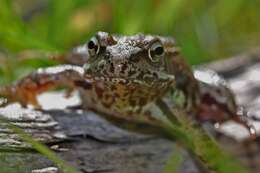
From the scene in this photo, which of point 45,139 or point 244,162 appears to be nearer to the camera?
point 45,139

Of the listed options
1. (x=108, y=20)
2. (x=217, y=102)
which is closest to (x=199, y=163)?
(x=217, y=102)

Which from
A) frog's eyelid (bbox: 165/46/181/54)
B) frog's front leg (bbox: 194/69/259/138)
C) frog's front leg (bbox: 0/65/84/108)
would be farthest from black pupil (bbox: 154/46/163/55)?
frog's front leg (bbox: 194/69/259/138)

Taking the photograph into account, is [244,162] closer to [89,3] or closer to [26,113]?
[26,113]

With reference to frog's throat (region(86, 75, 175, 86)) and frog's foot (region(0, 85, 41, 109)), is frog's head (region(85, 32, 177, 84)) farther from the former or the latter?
frog's foot (region(0, 85, 41, 109))

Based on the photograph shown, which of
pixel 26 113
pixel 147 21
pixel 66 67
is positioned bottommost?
pixel 26 113

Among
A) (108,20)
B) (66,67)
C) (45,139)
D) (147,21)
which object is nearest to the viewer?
(45,139)

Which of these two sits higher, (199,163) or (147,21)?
(147,21)
